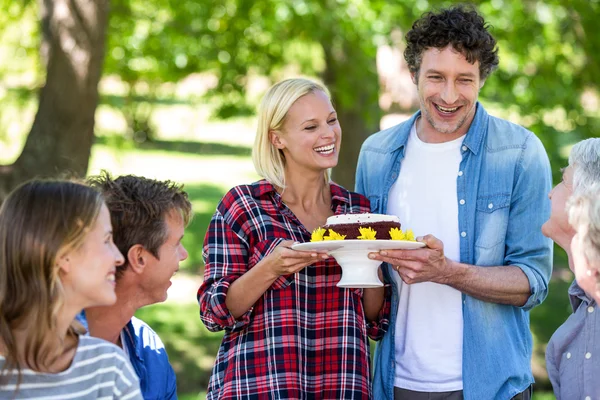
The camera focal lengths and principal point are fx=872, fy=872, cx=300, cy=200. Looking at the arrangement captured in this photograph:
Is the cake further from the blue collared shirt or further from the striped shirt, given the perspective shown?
the striped shirt

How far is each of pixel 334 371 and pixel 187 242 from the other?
40.1 feet

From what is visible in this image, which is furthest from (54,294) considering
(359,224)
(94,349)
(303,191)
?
(303,191)

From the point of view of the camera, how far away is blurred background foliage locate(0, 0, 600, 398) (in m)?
9.03

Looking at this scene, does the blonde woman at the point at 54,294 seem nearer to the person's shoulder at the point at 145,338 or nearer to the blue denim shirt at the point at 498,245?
the person's shoulder at the point at 145,338

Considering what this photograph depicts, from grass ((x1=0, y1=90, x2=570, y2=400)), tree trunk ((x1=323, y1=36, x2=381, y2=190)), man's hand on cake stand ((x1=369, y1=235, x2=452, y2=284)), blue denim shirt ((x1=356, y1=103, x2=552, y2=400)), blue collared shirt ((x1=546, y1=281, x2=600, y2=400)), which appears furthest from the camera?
grass ((x1=0, y1=90, x2=570, y2=400))

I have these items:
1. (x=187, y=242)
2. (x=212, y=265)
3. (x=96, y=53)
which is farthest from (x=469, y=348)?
(x=187, y=242)

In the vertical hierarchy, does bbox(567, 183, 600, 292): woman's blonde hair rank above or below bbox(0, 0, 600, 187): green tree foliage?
below

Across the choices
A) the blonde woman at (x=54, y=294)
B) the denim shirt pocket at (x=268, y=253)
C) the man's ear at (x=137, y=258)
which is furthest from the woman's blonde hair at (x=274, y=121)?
the blonde woman at (x=54, y=294)

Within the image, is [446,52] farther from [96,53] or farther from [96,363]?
[96,53]

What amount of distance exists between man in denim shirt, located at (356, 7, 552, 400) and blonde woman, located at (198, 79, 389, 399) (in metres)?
0.21

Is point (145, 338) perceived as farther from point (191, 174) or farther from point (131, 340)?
point (191, 174)

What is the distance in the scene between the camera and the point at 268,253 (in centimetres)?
392

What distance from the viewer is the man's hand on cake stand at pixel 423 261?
3729 mm

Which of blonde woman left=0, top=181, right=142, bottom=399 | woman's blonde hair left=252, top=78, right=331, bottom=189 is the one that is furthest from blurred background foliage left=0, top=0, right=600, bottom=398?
blonde woman left=0, top=181, right=142, bottom=399
